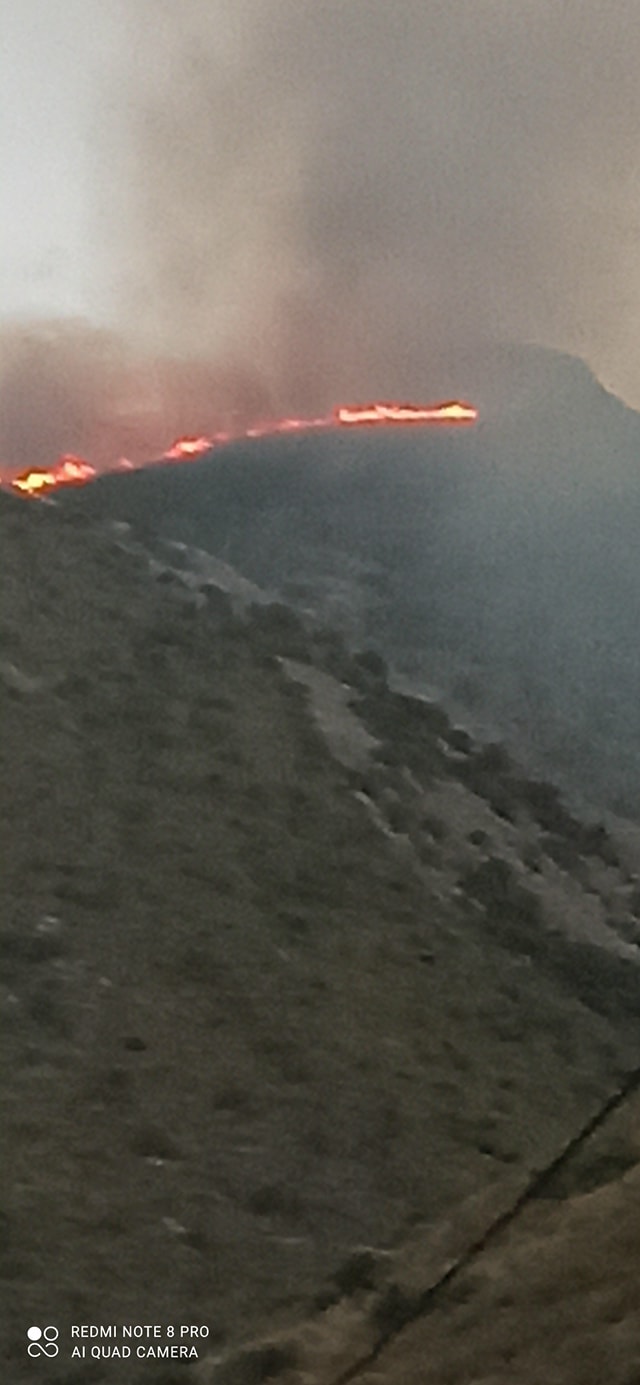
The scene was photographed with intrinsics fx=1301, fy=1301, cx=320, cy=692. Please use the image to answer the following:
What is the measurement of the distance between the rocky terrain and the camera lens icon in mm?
10

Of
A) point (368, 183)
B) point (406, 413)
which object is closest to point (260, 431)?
point (406, 413)

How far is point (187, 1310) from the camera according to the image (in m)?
1.29

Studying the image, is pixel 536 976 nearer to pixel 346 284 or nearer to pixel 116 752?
pixel 116 752

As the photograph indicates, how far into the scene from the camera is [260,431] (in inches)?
64.4

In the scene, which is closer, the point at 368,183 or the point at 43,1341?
the point at 43,1341

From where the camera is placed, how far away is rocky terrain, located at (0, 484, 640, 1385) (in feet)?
4.25

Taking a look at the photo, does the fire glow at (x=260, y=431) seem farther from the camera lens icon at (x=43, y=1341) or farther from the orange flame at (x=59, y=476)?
the camera lens icon at (x=43, y=1341)

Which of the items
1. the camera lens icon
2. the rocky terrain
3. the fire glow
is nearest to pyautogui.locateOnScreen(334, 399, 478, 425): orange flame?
the fire glow

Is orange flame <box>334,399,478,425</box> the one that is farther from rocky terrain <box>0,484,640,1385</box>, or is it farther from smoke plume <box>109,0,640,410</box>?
rocky terrain <box>0,484,640,1385</box>

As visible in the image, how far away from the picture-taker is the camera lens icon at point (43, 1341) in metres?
1.29

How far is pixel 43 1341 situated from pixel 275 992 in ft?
1.35

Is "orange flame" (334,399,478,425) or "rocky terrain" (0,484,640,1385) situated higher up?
"orange flame" (334,399,478,425)

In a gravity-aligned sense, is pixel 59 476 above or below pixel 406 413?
below

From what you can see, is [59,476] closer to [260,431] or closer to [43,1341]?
[260,431]
